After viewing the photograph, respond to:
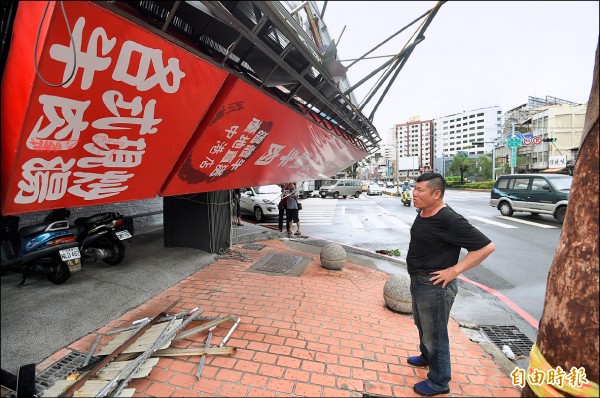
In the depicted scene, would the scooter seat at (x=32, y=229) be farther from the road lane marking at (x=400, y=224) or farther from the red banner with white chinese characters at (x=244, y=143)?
the road lane marking at (x=400, y=224)

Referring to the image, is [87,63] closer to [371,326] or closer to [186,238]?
[371,326]

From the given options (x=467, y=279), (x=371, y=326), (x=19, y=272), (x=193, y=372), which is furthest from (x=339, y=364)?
(x=467, y=279)

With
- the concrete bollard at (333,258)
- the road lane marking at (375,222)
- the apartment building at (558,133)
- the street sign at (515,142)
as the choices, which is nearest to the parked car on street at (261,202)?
the road lane marking at (375,222)

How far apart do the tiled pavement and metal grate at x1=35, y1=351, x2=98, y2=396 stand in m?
0.08

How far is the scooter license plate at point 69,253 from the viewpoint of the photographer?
4.05 meters

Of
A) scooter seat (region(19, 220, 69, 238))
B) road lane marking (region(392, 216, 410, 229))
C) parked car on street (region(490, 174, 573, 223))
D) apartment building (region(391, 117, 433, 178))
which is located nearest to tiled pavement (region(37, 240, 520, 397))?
scooter seat (region(19, 220, 69, 238))

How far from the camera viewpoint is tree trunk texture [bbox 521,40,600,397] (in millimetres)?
1682

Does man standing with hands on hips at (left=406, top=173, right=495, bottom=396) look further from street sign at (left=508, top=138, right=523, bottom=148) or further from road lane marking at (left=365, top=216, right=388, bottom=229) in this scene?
→ street sign at (left=508, top=138, right=523, bottom=148)

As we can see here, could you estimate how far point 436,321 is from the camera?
2.64m

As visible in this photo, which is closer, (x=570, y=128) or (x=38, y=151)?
(x=38, y=151)

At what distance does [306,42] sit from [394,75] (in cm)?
256

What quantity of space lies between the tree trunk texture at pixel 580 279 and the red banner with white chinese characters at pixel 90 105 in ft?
9.02

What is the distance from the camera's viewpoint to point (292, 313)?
4234 mm

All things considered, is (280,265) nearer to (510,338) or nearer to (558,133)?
(510,338)
